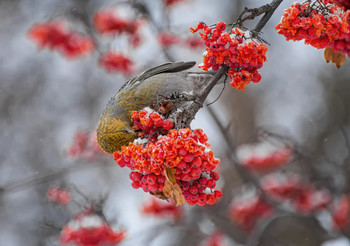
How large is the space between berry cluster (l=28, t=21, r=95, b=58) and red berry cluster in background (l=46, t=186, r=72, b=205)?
1712 mm

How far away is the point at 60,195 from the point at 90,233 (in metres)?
0.59

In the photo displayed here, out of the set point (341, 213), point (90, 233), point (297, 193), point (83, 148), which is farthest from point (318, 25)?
point (83, 148)

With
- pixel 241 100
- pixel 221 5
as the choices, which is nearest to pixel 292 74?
pixel 241 100

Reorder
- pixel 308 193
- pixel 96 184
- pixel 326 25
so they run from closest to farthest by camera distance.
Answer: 1. pixel 326 25
2. pixel 308 193
3. pixel 96 184

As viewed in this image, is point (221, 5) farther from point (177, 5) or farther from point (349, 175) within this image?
point (349, 175)

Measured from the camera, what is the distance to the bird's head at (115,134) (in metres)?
2.58

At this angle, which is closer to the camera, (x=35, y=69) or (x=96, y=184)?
(x=96, y=184)

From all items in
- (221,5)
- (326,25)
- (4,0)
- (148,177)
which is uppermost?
(4,0)

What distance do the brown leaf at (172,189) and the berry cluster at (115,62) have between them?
3.11 meters

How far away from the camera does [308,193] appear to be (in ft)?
13.1

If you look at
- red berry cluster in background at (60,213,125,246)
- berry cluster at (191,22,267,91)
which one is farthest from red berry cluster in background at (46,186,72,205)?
berry cluster at (191,22,267,91)

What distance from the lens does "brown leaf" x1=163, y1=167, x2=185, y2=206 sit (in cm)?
160

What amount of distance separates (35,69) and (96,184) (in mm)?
2853

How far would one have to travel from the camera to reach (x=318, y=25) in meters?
1.58
